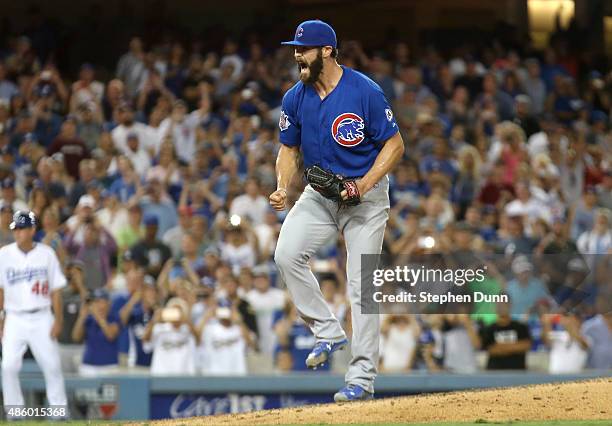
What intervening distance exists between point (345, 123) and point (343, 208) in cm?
49

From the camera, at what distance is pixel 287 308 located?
11.8 m

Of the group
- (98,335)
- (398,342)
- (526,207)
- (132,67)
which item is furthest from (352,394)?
(132,67)

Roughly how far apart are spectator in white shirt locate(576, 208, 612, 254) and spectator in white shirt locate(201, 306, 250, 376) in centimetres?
357

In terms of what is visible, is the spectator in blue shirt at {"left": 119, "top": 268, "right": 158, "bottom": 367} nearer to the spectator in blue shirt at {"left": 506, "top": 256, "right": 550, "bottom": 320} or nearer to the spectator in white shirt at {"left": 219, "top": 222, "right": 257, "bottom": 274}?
the spectator in white shirt at {"left": 219, "top": 222, "right": 257, "bottom": 274}

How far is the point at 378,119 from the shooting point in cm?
674

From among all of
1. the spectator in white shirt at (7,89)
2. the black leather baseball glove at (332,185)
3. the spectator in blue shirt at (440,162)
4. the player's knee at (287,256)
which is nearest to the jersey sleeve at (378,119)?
the black leather baseball glove at (332,185)

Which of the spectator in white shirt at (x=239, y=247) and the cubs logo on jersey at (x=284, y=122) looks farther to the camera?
the spectator in white shirt at (x=239, y=247)

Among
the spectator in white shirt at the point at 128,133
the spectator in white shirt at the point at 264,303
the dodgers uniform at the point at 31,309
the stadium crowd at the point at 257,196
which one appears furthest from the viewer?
the spectator in white shirt at the point at 128,133

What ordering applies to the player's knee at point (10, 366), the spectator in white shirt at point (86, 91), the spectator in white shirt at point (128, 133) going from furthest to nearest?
the spectator in white shirt at point (86, 91), the spectator in white shirt at point (128, 133), the player's knee at point (10, 366)

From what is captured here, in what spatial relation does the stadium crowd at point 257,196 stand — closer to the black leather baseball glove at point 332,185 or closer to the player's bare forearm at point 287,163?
the player's bare forearm at point 287,163

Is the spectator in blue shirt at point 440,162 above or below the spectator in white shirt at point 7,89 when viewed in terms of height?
below

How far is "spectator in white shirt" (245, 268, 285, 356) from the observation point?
1176 centimetres

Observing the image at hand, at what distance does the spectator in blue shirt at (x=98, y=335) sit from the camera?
451 inches

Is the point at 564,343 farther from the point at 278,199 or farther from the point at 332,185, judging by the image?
the point at 278,199
